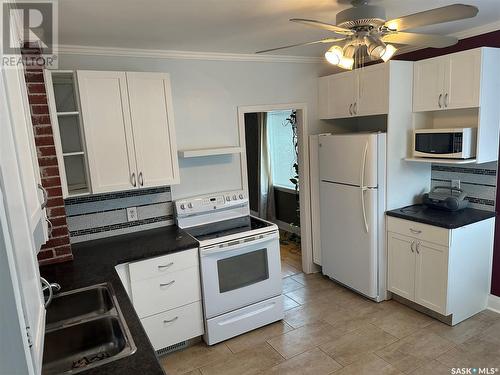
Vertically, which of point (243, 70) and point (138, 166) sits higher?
point (243, 70)

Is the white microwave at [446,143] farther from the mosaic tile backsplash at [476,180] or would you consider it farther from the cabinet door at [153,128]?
the cabinet door at [153,128]

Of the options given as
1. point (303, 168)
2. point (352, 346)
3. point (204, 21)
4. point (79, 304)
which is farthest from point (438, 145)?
point (79, 304)

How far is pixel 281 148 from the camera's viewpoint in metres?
5.54

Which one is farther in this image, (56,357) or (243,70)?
(243,70)

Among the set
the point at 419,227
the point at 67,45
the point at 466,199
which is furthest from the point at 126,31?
the point at 466,199

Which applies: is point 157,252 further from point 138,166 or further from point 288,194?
point 288,194

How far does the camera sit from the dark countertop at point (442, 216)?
2840mm

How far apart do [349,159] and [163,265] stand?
193 centimetres

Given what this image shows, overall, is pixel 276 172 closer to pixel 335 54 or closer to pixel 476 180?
pixel 476 180

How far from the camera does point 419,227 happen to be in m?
3.02

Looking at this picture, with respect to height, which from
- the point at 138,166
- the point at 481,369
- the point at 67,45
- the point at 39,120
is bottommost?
the point at 481,369

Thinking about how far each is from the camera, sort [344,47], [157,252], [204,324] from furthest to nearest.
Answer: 1. [204,324]
2. [157,252]
3. [344,47]

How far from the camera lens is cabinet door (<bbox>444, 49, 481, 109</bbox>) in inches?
107

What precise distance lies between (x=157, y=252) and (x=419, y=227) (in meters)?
2.17
